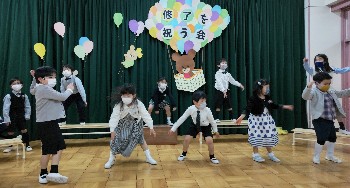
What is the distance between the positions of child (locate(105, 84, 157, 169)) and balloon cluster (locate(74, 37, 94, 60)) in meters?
2.85

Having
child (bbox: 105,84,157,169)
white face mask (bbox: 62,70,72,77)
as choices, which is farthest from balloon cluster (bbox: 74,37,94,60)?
child (bbox: 105,84,157,169)

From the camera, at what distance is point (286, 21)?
7359mm

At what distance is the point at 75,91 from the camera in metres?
5.94

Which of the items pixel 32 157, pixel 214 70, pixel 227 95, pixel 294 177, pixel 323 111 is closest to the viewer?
pixel 294 177

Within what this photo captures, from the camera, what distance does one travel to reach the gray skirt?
4059 mm

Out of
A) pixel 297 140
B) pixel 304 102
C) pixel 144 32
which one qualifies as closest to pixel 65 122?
pixel 144 32

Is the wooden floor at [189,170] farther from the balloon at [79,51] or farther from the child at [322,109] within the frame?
the balloon at [79,51]

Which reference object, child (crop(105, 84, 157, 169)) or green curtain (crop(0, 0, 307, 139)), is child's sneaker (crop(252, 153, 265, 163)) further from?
green curtain (crop(0, 0, 307, 139))

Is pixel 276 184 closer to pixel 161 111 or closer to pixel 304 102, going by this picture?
pixel 161 111

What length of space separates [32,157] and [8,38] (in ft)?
9.13

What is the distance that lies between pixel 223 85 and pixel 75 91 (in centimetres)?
272

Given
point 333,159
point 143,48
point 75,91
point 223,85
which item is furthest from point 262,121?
point 143,48

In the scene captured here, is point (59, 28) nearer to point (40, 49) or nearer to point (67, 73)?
point (40, 49)

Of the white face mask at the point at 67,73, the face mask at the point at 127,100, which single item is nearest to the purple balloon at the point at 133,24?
the white face mask at the point at 67,73
